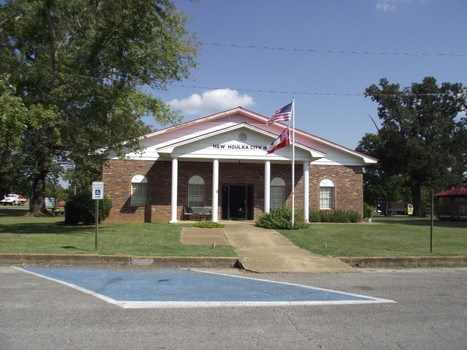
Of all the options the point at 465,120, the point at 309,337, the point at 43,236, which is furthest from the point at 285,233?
the point at 465,120

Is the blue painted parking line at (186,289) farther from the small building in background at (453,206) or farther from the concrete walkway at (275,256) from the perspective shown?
the small building in background at (453,206)

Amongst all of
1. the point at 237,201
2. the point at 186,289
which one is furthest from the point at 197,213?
the point at 186,289

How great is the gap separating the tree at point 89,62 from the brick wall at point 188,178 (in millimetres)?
6736

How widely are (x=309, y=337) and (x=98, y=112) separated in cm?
1553

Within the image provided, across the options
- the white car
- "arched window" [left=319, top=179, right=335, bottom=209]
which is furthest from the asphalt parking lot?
the white car

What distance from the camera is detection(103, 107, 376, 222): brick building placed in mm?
27281

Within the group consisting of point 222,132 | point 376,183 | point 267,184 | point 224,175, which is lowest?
point 267,184

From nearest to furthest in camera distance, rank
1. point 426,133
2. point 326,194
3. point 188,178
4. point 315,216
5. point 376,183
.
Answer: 1. point 188,178
2. point 315,216
3. point 326,194
4. point 426,133
5. point 376,183

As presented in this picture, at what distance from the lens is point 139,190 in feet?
92.6

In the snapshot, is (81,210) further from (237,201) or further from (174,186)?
(237,201)

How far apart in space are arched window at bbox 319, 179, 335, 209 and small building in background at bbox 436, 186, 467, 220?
15722 mm

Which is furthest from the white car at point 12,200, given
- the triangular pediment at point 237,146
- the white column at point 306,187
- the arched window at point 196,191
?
the white column at point 306,187

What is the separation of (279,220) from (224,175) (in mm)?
6579

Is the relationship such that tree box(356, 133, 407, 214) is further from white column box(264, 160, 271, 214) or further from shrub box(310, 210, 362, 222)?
white column box(264, 160, 271, 214)
